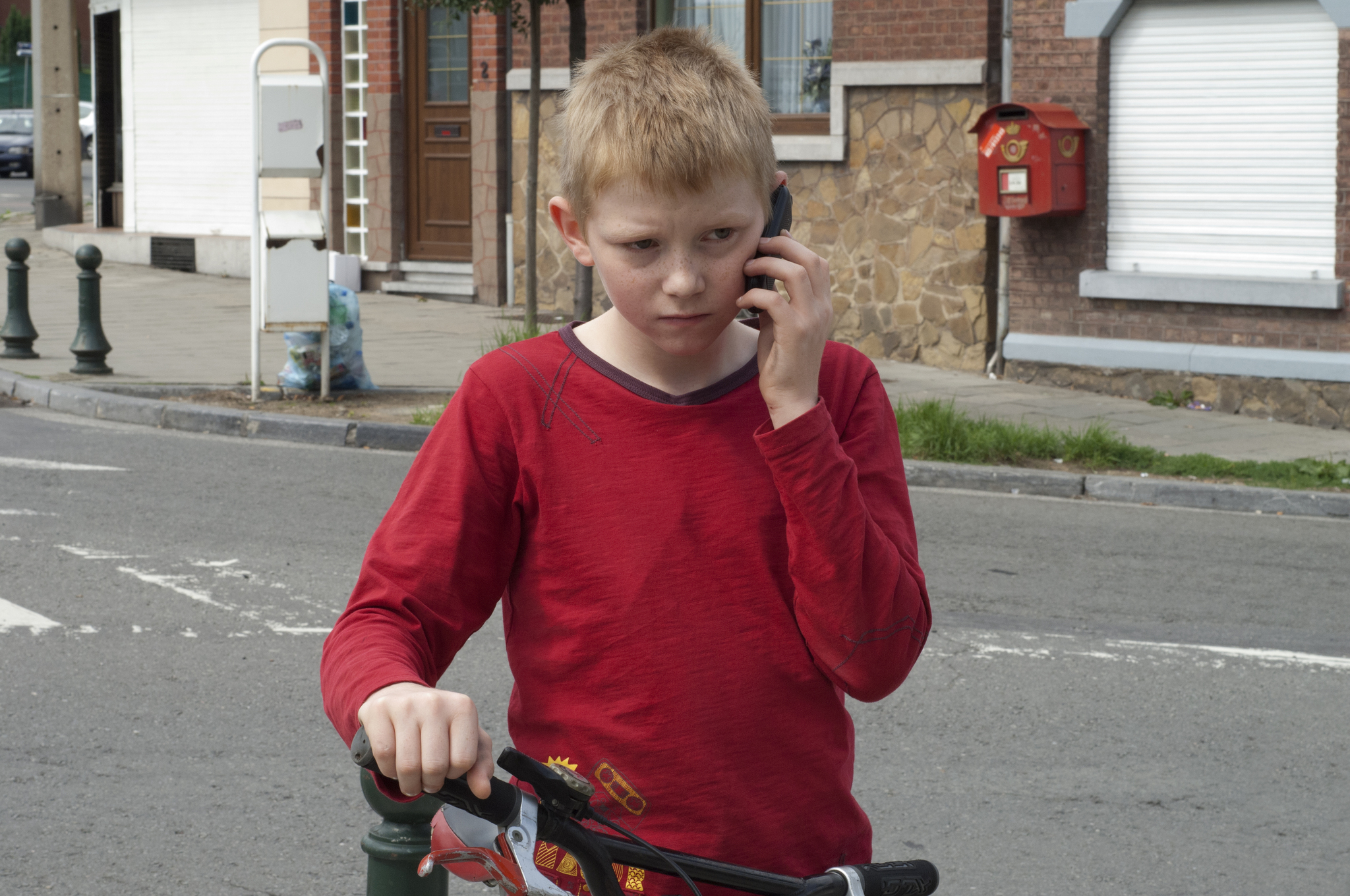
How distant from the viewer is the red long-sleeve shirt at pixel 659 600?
5.85ft

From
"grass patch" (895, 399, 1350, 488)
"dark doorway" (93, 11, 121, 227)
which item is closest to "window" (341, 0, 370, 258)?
"dark doorway" (93, 11, 121, 227)

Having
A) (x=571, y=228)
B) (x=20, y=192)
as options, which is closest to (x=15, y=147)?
(x=20, y=192)

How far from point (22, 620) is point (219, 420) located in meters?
4.96

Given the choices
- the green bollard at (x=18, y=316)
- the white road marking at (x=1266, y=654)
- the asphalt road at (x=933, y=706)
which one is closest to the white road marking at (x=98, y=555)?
A: the asphalt road at (x=933, y=706)

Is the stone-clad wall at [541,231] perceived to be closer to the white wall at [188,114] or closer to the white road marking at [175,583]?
the white wall at [188,114]

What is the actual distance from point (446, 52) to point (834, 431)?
17.6 metres

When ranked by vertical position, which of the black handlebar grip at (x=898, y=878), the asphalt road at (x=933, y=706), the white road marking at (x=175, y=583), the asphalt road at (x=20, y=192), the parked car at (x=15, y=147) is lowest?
the asphalt road at (x=933, y=706)

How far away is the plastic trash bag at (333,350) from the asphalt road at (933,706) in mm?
3297

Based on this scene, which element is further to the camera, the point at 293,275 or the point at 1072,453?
the point at 293,275

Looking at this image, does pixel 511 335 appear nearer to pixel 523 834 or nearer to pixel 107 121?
pixel 523 834

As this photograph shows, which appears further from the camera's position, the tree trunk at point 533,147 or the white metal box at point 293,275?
the tree trunk at point 533,147

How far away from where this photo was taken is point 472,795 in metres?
1.40

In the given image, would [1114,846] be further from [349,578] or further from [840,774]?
[349,578]

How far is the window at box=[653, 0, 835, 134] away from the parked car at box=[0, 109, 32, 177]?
111 feet
